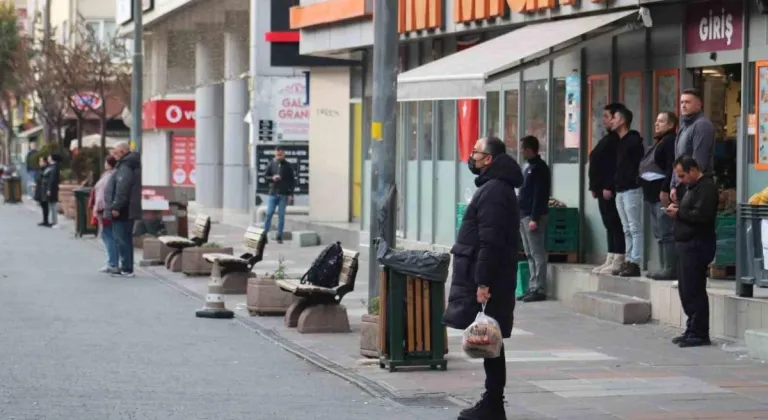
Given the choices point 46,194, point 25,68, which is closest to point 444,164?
point 46,194

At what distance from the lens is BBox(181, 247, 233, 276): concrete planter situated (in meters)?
23.2

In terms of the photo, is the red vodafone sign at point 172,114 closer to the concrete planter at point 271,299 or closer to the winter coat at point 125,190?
the winter coat at point 125,190

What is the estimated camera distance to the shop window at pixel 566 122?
19.4 meters

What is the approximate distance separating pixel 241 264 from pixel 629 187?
5418mm

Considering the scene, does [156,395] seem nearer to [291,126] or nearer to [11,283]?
[11,283]

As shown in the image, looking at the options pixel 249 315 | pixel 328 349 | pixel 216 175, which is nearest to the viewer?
pixel 328 349

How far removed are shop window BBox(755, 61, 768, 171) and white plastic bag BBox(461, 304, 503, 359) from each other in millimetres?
6501

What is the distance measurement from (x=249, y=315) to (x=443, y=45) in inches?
293

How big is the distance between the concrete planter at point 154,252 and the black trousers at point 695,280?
1275 centimetres

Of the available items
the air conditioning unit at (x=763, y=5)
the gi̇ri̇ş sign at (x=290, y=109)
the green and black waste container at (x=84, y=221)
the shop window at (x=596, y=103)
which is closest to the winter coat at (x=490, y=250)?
the air conditioning unit at (x=763, y=5)

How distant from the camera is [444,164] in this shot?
23266mm

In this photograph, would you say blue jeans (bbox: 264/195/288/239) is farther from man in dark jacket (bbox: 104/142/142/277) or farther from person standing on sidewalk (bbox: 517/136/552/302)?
person standing on sidewalk (bbox: 517/136/552/302)

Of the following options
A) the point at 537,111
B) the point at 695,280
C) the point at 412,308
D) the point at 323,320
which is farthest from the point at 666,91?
the point at 412,308

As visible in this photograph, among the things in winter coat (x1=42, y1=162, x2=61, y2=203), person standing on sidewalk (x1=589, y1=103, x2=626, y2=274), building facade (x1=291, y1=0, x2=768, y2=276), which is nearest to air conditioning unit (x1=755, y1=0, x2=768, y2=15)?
building facade (x1=291, y1=0, x2=768, y2=276)
